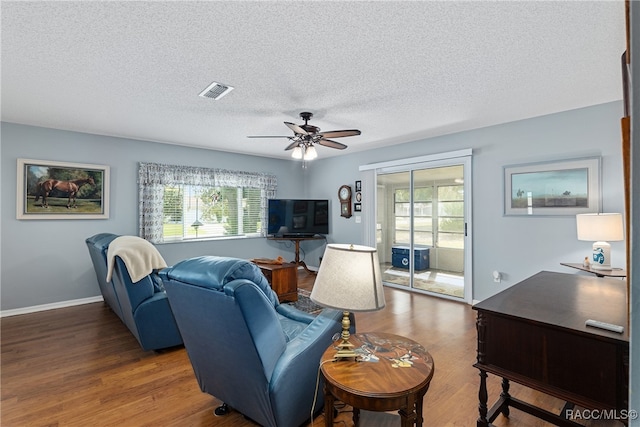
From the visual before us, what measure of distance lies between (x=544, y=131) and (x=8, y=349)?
6.11m

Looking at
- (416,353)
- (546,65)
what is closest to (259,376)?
(416,353)

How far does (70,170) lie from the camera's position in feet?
13.9

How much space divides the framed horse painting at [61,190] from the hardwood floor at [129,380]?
1.40 meters

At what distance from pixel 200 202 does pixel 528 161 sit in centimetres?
505

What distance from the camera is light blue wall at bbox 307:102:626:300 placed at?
3.21 m

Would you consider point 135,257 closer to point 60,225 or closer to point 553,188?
point 60,225

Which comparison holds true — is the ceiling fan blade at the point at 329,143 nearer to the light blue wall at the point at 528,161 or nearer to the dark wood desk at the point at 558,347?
the light blue wall at the point at 528,161

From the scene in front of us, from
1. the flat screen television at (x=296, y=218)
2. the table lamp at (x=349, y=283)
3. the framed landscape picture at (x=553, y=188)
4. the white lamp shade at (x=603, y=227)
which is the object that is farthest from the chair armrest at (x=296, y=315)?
the flat screen television at (x=296, y=218)

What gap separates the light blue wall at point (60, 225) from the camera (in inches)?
153

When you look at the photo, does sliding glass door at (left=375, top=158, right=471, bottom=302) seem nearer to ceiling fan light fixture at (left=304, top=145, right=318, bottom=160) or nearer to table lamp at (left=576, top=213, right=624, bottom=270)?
table lamp at (left=576, top=213, right=624, bottom=270)

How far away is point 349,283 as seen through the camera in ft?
4.76

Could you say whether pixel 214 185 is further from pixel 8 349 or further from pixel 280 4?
pixel 280 4

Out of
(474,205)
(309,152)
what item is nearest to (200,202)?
(309,152)

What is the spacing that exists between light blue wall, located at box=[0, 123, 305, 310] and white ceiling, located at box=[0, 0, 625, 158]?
42 centimetres
